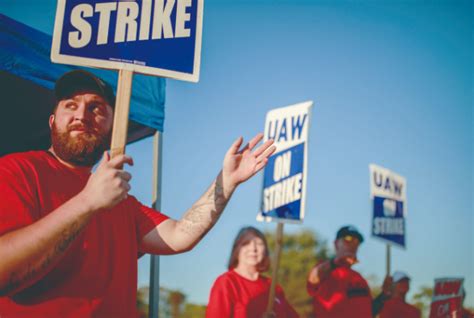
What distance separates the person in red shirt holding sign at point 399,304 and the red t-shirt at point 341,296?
94 centimetres

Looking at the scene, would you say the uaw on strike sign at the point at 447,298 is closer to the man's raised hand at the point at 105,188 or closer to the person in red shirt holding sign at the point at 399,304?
the person in red shirt holding sign at the point at 399,304

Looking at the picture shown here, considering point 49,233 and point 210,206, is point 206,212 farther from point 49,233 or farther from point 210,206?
point 49,233

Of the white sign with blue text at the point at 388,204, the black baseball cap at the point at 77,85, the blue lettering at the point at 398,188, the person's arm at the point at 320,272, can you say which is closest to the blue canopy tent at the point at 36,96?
the black baseball cap at the point at 77,85

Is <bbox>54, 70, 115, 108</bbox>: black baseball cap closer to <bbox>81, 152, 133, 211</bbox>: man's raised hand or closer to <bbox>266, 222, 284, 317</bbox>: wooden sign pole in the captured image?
<bbox>81, 152, 133, 211</bbox>: man's raised hand

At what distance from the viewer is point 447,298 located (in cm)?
493

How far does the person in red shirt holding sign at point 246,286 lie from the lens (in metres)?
3.58

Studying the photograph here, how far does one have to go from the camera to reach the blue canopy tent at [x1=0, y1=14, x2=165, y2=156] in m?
2.77

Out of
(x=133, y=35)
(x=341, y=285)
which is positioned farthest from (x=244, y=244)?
(x=133, y=35)

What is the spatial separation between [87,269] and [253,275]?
2298mm

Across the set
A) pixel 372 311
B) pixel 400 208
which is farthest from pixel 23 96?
pixel 400 208

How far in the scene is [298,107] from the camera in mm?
4180

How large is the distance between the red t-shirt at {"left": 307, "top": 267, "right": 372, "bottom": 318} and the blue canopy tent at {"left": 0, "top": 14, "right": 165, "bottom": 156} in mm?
2309

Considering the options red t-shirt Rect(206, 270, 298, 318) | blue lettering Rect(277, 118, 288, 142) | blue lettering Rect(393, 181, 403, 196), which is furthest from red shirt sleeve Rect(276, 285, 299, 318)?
blue lettering Rect(393, 181, 403, 196)

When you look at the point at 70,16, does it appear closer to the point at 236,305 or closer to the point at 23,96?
the point at 23,96
